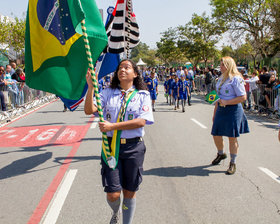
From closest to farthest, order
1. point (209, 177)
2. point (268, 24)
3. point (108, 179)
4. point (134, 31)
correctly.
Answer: point (108, 179)
point (209, 177)
point (134, 31)
point (268, 24)

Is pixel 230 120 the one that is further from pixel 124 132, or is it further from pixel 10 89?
pixel 10 89

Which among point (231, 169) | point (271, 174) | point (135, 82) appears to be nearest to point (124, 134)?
point (135, 82)

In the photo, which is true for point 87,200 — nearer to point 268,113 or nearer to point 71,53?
point 71,53

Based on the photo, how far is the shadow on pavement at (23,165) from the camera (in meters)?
5.64

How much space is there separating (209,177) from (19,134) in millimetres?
6372

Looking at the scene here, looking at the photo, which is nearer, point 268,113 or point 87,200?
point 87,200

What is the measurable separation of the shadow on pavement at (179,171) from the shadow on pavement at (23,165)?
2.28m

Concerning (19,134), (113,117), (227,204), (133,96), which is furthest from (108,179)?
(19,134)

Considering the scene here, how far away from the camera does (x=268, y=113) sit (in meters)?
12.0

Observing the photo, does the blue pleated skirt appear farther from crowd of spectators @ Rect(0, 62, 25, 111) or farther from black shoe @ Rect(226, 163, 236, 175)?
crowd of spectators @ Rect(0, 62, 25, 111)

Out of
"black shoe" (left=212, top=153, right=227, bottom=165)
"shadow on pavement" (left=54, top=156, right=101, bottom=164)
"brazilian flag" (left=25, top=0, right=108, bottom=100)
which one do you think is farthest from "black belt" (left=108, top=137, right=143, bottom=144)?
"shadow on pavement" (left=54, top=156, right=101, bottom=164)

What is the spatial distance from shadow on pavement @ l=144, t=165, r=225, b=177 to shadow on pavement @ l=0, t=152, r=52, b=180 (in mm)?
2285

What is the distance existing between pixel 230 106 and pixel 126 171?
282 cm

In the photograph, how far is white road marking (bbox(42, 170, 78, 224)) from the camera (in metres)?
3.82
